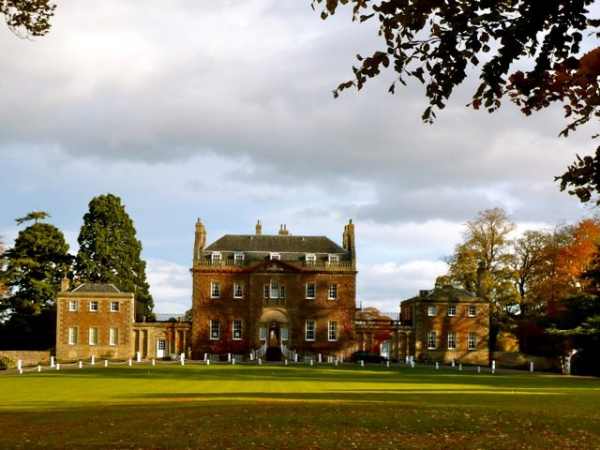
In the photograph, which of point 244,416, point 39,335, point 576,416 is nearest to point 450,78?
point 244,416

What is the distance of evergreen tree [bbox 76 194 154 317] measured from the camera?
7219 cm

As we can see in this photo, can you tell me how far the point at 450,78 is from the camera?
7316 mm

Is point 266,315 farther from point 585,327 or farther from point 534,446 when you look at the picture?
point 534,446

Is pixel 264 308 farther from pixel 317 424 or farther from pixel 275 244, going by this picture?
pixel 317 424

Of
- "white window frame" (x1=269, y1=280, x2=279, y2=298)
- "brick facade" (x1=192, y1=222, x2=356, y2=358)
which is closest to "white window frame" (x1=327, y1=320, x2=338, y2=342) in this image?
"brick facade" (x1=192, y1=222, x2=356, y2=358)

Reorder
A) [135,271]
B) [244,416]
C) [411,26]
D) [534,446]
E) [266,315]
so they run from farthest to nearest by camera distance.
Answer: [135,271], [266,315], [244,416], [534,446], [411,26]

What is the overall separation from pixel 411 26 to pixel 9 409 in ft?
58.8

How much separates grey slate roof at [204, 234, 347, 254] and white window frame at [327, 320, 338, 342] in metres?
6.17

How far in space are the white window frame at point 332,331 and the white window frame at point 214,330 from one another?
9075 millimetres

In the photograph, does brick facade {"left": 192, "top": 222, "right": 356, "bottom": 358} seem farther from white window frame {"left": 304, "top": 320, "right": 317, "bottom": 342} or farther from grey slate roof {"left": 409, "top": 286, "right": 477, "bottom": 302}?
grey slate roof {"left": 409, "top": 286, "right": 477, "bottom": 302}

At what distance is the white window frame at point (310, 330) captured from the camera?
227 ft

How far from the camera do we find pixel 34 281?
228ft

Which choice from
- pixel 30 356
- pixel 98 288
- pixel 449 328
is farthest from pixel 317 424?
pixel 449 328

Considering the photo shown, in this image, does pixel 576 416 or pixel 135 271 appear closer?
pixel 576 416
